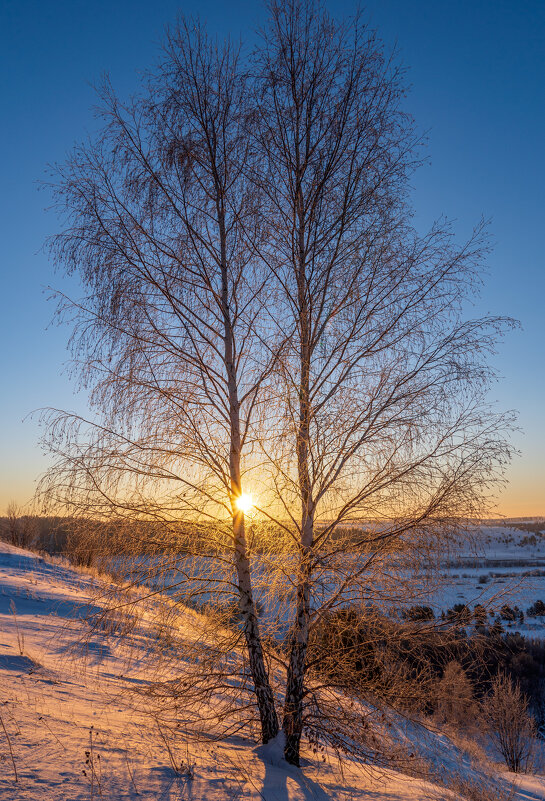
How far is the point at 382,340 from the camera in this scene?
5012 mm

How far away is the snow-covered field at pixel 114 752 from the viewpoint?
3.22 m

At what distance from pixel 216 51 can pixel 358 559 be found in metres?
4.98

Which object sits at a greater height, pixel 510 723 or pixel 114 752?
pixel 114 752

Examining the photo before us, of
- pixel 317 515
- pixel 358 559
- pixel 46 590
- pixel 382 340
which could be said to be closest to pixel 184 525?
pixel 317 515

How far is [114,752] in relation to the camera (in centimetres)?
375

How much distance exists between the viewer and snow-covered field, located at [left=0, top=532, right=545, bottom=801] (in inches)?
127

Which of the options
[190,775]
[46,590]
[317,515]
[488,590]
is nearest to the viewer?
[190,775]


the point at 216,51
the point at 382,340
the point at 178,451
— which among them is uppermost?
the point at 216,51

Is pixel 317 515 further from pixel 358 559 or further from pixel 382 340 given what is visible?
pixel 382 340

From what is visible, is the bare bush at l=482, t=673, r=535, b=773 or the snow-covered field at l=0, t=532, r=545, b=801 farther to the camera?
the bare bush at l=482, t=673, r=535, b=773

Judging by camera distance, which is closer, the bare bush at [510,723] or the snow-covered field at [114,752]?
the snow-covered field at [114,752]

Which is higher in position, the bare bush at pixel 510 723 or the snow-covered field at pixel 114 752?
the snow-covered field at pixel 114 752

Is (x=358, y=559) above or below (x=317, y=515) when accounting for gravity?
below

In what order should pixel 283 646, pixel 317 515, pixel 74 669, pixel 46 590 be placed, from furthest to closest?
pixel 46 590
pixel 74 669
pixel 283 646
pixel 317 515
